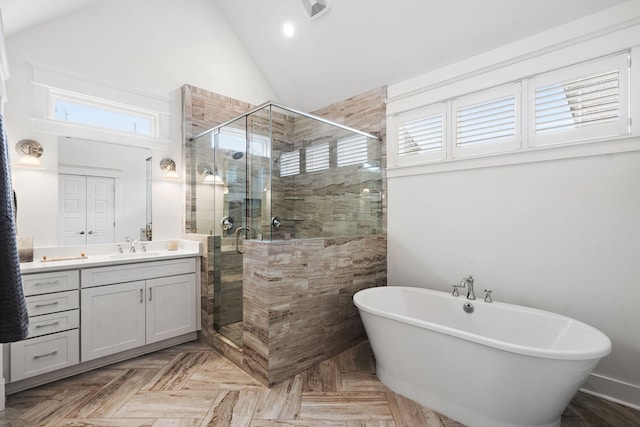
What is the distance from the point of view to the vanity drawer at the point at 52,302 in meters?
2.00

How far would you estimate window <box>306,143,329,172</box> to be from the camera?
307 centimetres

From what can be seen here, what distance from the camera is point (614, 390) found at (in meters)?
1.94

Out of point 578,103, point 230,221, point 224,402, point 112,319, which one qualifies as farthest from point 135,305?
point 578,103

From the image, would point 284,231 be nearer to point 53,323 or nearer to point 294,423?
point 294,423

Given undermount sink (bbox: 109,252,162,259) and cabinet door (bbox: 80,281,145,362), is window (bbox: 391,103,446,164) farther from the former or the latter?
cabinet door (bbox: 80,281,145,362)

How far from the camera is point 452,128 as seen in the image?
2.67m

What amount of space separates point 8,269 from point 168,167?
2402mm

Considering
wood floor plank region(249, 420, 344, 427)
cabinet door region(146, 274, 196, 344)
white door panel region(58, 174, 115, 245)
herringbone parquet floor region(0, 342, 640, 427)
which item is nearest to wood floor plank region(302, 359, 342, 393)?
herringbone parquet floor region(0, 342, 640, 427)

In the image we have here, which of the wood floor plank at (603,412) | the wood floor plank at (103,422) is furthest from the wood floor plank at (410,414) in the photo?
the wood floor plank at (103,422)

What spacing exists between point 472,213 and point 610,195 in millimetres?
861

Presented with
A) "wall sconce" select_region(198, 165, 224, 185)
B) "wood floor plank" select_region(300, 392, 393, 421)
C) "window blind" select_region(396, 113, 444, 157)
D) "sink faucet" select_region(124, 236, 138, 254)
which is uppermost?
"window blind" select_region(396, 113, 444, 157)

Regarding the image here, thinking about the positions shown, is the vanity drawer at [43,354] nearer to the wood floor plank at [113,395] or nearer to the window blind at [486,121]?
the wood floor plank at [113,395]

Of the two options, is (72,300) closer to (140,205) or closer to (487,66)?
(140,205)

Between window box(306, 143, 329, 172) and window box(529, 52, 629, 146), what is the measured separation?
1.79 meters
